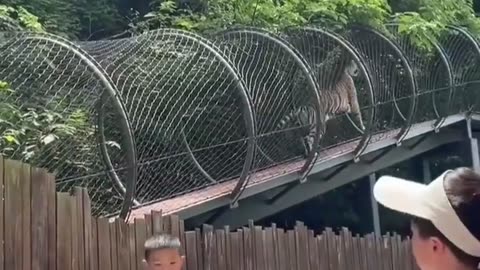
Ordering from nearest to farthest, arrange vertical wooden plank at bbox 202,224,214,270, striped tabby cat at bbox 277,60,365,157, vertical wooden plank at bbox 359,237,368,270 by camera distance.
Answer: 1. vertical wooden plank at bbox 202,224,214,270
2. vertical wooden plank at bbox 359,237,368,270
3. striped tabby cat at bbox 277,60,365,157

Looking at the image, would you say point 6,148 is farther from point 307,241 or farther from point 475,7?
point 475,7

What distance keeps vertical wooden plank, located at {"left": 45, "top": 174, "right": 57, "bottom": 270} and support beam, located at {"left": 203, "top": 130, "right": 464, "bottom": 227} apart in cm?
372

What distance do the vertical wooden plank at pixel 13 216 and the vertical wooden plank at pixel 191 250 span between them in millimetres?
1396

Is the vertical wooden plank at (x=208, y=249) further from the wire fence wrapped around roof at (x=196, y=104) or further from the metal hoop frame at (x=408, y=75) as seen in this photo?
the metal hoop frame at (x=408, y=75)

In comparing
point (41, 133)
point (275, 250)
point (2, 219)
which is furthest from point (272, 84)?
point (2, 219)

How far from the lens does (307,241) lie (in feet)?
20.5

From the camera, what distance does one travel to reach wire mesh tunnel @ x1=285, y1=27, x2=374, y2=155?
8.28 meters

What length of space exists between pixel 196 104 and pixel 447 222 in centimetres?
559

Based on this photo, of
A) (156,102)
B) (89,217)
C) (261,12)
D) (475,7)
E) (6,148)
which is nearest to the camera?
(89,217)

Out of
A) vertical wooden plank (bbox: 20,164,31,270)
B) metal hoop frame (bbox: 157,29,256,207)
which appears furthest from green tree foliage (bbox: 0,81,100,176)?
vertical wooden plank (bbox: 20,164,31,270)

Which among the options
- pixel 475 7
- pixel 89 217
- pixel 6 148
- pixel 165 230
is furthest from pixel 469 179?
pixel 475 7

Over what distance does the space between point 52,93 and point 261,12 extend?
4930 mm

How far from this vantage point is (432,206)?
1648 mm

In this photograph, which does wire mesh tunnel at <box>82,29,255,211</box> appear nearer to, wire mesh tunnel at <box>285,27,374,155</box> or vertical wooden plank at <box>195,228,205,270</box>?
vertical wooden plank at <box>195,228,205,270</box>
